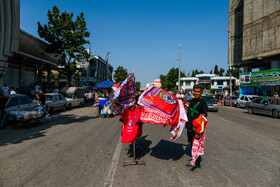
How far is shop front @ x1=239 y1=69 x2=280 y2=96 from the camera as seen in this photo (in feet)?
92.8

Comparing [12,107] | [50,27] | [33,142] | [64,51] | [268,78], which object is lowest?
[33,142]

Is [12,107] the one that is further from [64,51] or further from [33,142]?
[64,51]

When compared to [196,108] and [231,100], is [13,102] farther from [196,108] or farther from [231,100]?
[231,100]

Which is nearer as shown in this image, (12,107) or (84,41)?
(12,107)

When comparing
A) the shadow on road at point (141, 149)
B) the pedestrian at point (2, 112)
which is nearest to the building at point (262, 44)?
the shadow on road at point (141, 149)

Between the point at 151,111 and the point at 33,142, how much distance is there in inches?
196

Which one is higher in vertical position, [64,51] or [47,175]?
[64,51]

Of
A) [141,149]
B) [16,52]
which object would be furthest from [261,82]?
[16,52]

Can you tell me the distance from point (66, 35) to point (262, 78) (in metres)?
28.0

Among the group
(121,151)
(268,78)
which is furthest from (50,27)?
(268,78)

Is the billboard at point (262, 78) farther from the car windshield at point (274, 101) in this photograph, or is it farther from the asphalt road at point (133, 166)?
the asphalt road at point (133, 166)

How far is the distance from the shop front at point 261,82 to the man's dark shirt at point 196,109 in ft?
92.2

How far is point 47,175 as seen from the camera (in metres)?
4.31

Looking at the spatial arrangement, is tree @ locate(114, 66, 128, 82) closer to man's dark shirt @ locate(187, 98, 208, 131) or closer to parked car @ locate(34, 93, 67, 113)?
parked car @ locate(34, 93, 67, 113)
